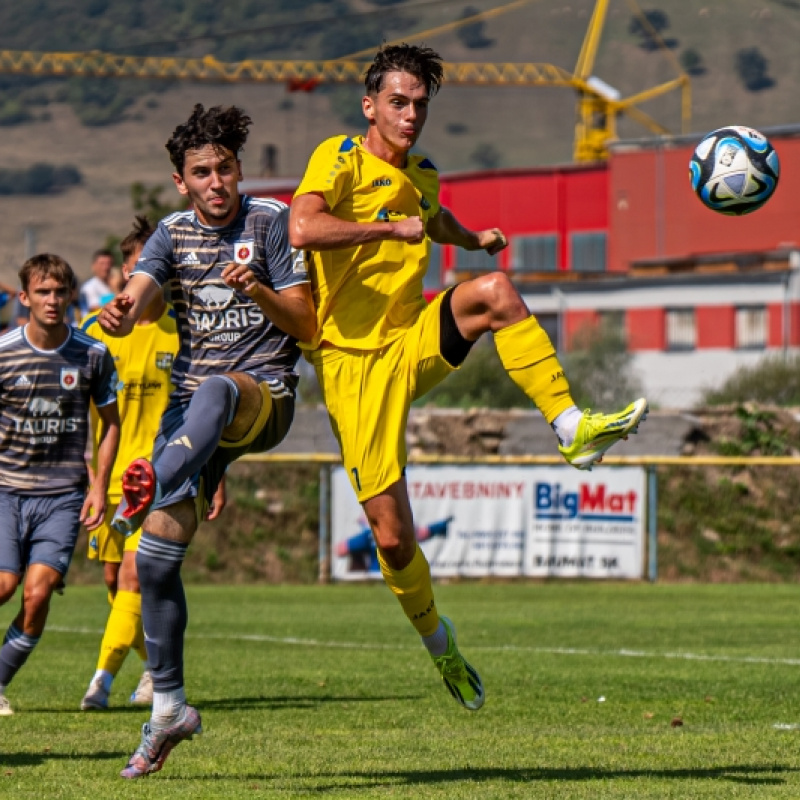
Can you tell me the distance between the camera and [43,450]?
937 centimetres

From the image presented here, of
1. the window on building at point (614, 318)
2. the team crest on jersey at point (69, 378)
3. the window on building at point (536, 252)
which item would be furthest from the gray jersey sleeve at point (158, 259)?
the window on building at point (536, 252)

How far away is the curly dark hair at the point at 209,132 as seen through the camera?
7.20 metres

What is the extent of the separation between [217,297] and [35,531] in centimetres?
262

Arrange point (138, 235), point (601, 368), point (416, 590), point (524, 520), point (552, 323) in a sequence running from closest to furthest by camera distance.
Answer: point (416, 590) → point (138, 235) → point (524, 520) → point (601, 368) → point (552, 323)

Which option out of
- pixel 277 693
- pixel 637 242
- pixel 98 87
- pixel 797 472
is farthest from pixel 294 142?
pixel 277 693

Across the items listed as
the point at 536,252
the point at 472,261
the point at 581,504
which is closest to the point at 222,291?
the point at 581,504

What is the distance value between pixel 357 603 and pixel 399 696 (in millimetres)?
8258

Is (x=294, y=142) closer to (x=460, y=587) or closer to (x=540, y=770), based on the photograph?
(x=460, y=587)

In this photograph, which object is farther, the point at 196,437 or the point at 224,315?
the point at 224,315

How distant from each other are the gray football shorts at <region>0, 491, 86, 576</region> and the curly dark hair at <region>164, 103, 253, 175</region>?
107 inches

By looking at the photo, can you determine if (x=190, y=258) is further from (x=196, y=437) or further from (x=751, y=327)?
(x=751, y=327)

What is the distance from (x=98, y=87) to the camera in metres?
152

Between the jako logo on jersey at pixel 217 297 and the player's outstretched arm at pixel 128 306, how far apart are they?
20 centimetres

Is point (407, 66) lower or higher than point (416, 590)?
higher
